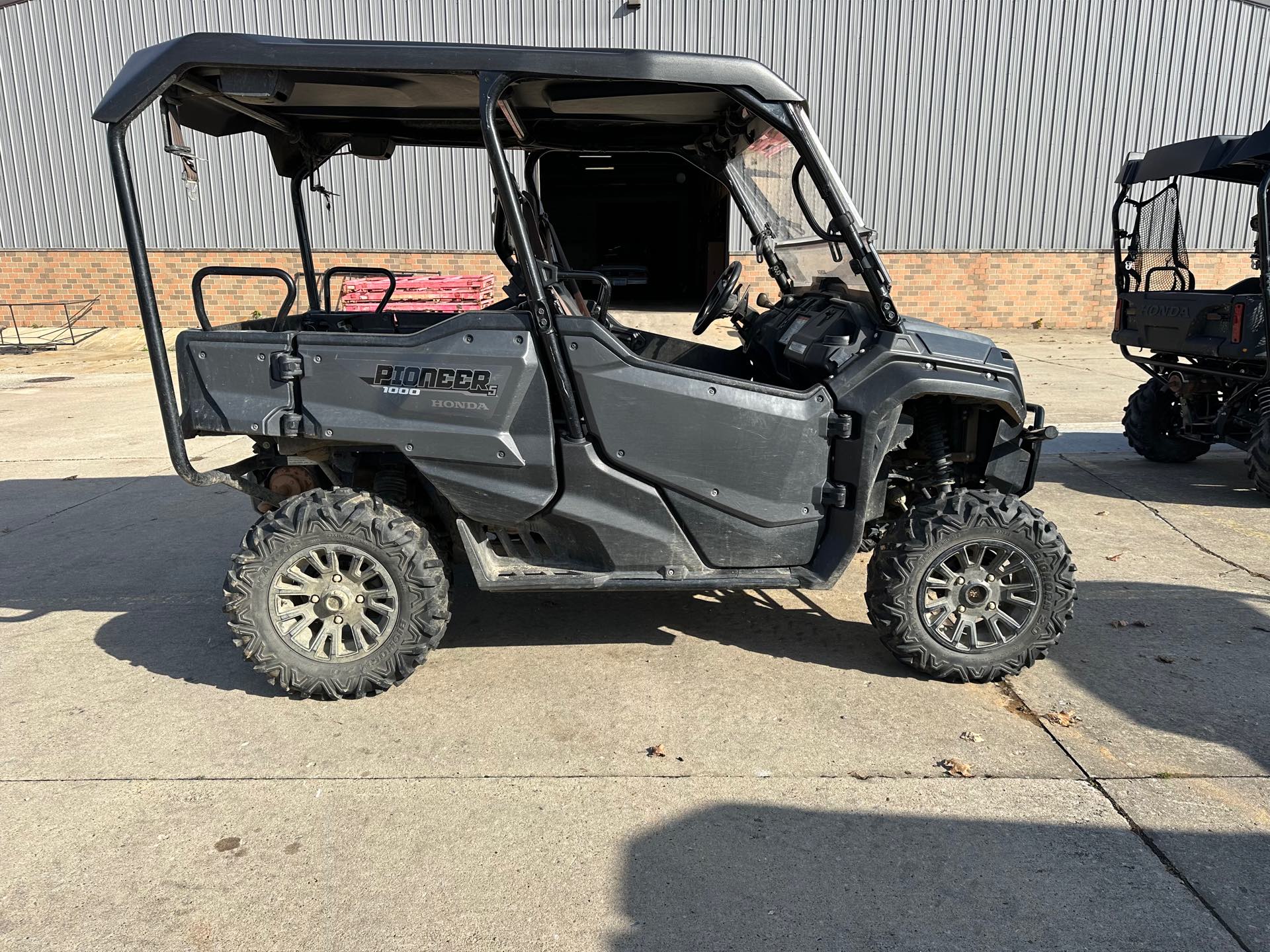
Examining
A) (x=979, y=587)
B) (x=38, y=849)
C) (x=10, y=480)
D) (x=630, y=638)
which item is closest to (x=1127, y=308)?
(x=979, y=587)

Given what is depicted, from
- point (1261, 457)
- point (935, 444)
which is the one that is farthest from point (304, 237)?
point (1261, 457)

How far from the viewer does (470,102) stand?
388 cm

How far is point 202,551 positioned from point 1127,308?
23.0 feet

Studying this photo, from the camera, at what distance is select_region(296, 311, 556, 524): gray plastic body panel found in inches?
135

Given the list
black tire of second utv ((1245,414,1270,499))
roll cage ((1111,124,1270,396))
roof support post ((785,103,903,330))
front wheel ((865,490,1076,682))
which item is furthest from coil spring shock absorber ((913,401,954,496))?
roll cage ((1111,124,1270,396))

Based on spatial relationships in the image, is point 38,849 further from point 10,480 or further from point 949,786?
point 10,480

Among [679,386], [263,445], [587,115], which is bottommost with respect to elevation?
[263,445]

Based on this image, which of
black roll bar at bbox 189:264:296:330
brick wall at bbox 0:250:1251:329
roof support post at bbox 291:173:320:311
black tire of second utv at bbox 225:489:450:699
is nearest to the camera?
black tire of second utv at bbox 225:489:450:699

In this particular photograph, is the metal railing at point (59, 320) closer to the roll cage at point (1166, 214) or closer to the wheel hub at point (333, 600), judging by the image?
the wheel hub at point (333, 600)

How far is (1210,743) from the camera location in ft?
10.7

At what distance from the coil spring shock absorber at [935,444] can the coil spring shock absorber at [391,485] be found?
7.08 feet

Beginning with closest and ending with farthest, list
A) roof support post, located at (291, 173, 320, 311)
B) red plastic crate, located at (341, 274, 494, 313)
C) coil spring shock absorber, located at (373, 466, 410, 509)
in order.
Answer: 1. coil spring shock absorber, located at (373, 466, 410, 509)
2. roof support post, located at (291, 173, 320, 311)
3. red plastic crate, located at (341, 274, 494, 313)

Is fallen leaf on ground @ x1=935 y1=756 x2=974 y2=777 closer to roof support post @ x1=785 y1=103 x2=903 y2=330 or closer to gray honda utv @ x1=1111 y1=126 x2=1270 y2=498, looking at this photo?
roof support post @ x1=785 y1=103 x2=903 y2=330

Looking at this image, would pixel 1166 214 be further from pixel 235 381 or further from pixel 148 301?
pixel 148 301
